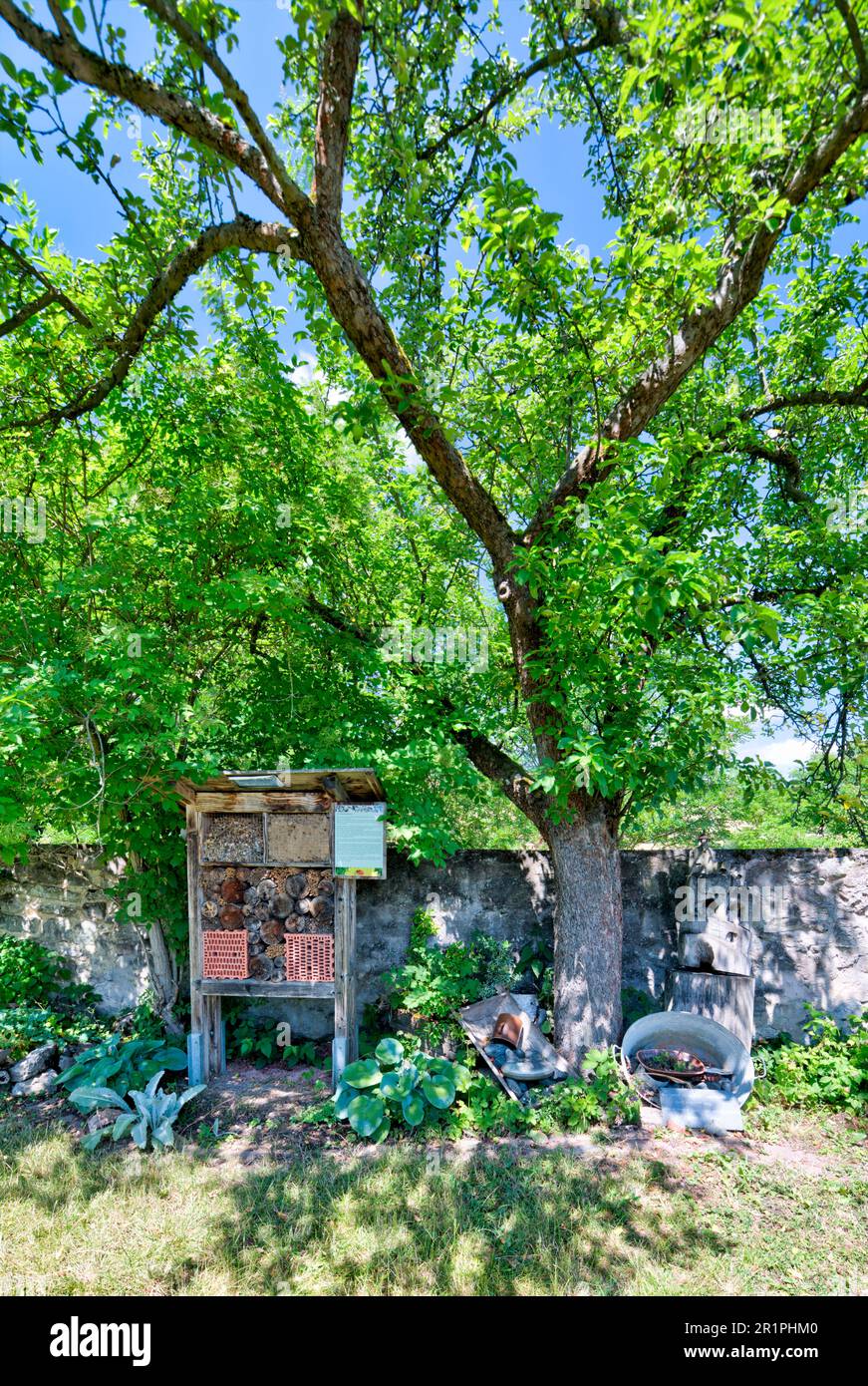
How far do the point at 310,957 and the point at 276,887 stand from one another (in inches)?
23.0

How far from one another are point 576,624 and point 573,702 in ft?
1.93

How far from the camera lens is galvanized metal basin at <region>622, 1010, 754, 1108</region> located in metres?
4.55

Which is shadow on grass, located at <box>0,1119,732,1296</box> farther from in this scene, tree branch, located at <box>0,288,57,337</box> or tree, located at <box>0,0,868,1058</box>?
tree branch, located at <box>0,288,57,337</box>

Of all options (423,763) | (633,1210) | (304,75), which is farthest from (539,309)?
(633,1210)

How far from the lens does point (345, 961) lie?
4.65 m

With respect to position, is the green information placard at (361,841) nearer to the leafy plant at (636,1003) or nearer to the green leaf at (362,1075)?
the green leaf at (362,1075)

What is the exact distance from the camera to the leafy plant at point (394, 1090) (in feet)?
13.3

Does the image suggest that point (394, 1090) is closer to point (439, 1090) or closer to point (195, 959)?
point (439, 1090)

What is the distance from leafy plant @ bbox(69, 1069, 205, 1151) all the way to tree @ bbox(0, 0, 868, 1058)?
9.15 feet

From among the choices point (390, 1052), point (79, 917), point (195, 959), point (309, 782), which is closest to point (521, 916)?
point (390, 1052)

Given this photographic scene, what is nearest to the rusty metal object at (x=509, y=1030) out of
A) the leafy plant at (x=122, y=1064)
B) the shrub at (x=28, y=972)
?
the leafy plant at (x=122, y=1064)

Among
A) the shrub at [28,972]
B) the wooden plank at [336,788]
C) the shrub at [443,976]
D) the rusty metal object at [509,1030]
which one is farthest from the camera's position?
the shrub at [28,972]

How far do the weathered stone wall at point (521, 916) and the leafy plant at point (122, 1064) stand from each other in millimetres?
935

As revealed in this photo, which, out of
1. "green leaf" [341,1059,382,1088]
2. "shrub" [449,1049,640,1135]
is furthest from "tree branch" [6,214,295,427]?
"shrub" [449,1049,640,1135]
